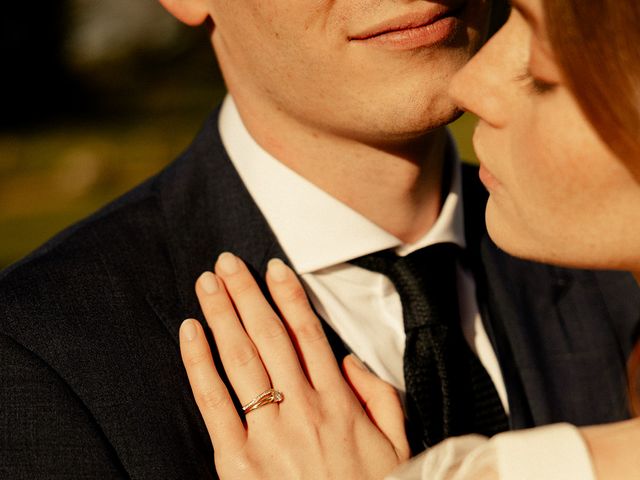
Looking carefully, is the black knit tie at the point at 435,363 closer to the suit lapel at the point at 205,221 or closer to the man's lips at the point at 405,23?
the suit lapel at the point at 205,221

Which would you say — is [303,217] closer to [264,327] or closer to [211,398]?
[264,327]

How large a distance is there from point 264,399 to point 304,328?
0.65 feet

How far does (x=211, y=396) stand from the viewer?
213cm

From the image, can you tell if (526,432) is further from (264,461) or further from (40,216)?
(40,216)

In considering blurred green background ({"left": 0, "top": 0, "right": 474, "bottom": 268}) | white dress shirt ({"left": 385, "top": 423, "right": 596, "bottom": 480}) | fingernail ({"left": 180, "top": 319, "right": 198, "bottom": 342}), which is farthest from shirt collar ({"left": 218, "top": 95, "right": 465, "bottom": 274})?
blurred green background ({"left": 0, "top": 0, "right": 474, "bottom": 268})

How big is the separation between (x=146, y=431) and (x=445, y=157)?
1212 mm

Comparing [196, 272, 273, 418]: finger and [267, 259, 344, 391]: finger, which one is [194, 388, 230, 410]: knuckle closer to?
[196, 272, 273, 418]: finger

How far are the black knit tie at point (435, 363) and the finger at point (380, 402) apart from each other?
0.28 feet

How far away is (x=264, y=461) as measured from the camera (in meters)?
2.12

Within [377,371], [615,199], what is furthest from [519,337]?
[615,199]

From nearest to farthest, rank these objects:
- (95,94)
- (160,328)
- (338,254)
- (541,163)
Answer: (541,163)
(160,328)
(338,254)
(95,94)

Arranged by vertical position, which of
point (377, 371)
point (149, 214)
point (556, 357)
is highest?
point (149, 214)

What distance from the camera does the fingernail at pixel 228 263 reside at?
7.57ft

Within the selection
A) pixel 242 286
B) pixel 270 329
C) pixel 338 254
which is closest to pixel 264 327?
pixel 270 329
